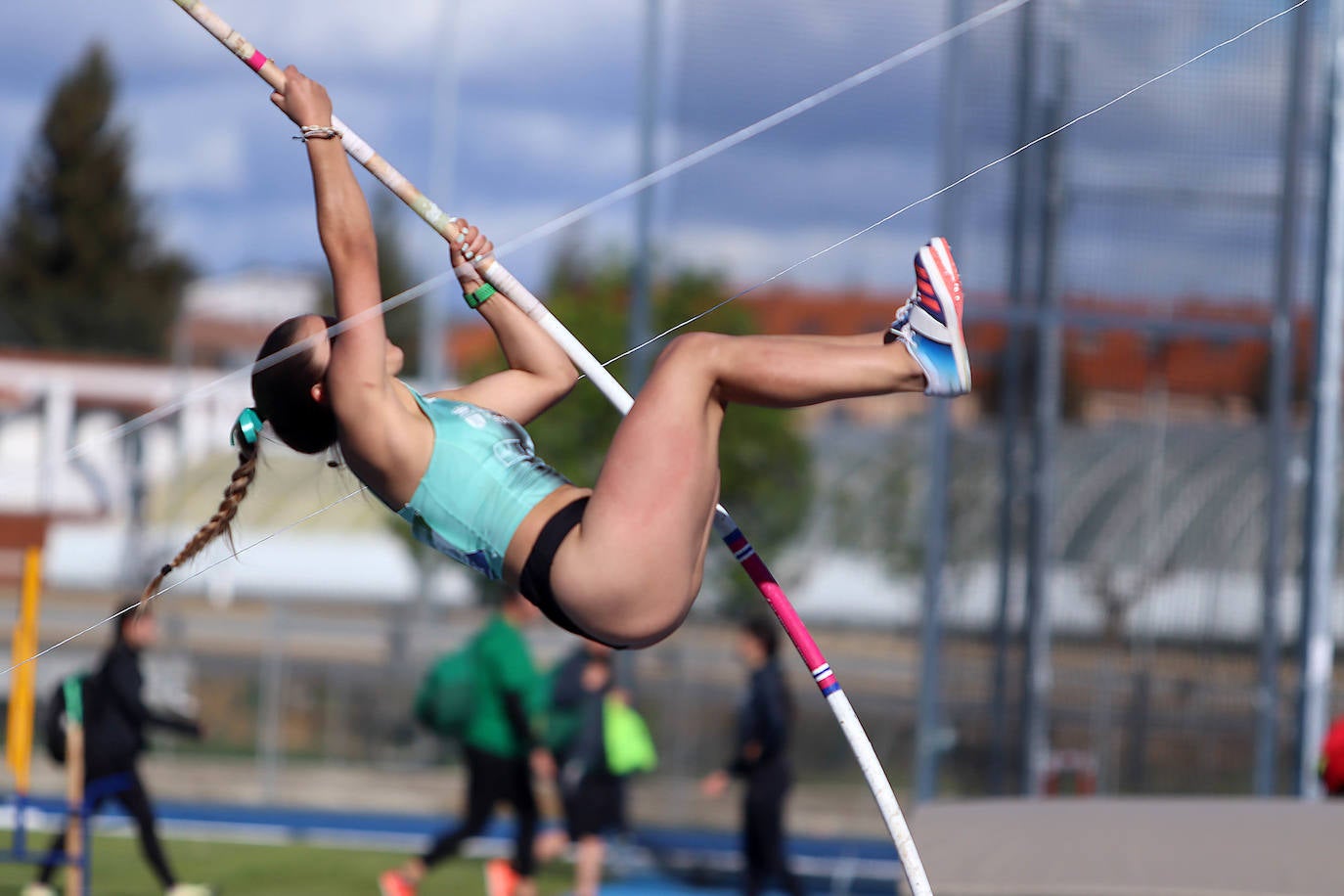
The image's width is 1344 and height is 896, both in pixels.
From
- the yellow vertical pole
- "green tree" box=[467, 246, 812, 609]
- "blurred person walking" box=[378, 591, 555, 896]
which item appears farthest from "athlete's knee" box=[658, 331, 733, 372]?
"green tree" box=[467, 246, 812, 609]

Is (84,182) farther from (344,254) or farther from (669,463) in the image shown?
(669,463)

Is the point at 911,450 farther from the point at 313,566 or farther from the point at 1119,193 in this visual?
the point at 313,566

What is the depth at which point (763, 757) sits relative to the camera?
314 inches

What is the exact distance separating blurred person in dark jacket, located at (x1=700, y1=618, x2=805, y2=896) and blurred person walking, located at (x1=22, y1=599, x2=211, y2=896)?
2727mm

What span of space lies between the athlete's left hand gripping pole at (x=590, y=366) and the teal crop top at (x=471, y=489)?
9.7 inches

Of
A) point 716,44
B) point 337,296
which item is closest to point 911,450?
point 716,44

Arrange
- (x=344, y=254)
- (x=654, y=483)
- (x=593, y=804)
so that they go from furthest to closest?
(x=593, y=804) → (x=654, y=483) → (x=344, y=254)

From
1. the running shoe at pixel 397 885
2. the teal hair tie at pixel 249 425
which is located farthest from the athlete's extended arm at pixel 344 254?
the running shoe at pixel 397 885

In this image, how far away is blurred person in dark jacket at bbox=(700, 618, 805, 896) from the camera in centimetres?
793

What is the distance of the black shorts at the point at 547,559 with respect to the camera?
116 inches

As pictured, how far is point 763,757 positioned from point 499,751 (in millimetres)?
1356

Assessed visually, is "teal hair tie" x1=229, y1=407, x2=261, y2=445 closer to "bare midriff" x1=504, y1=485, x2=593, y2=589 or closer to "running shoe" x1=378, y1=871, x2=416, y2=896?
"bare midriff" x1=504, y1=485, x2=593, y2=589

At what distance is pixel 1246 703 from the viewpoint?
9086 mm

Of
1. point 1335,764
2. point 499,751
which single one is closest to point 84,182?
point 499,751
